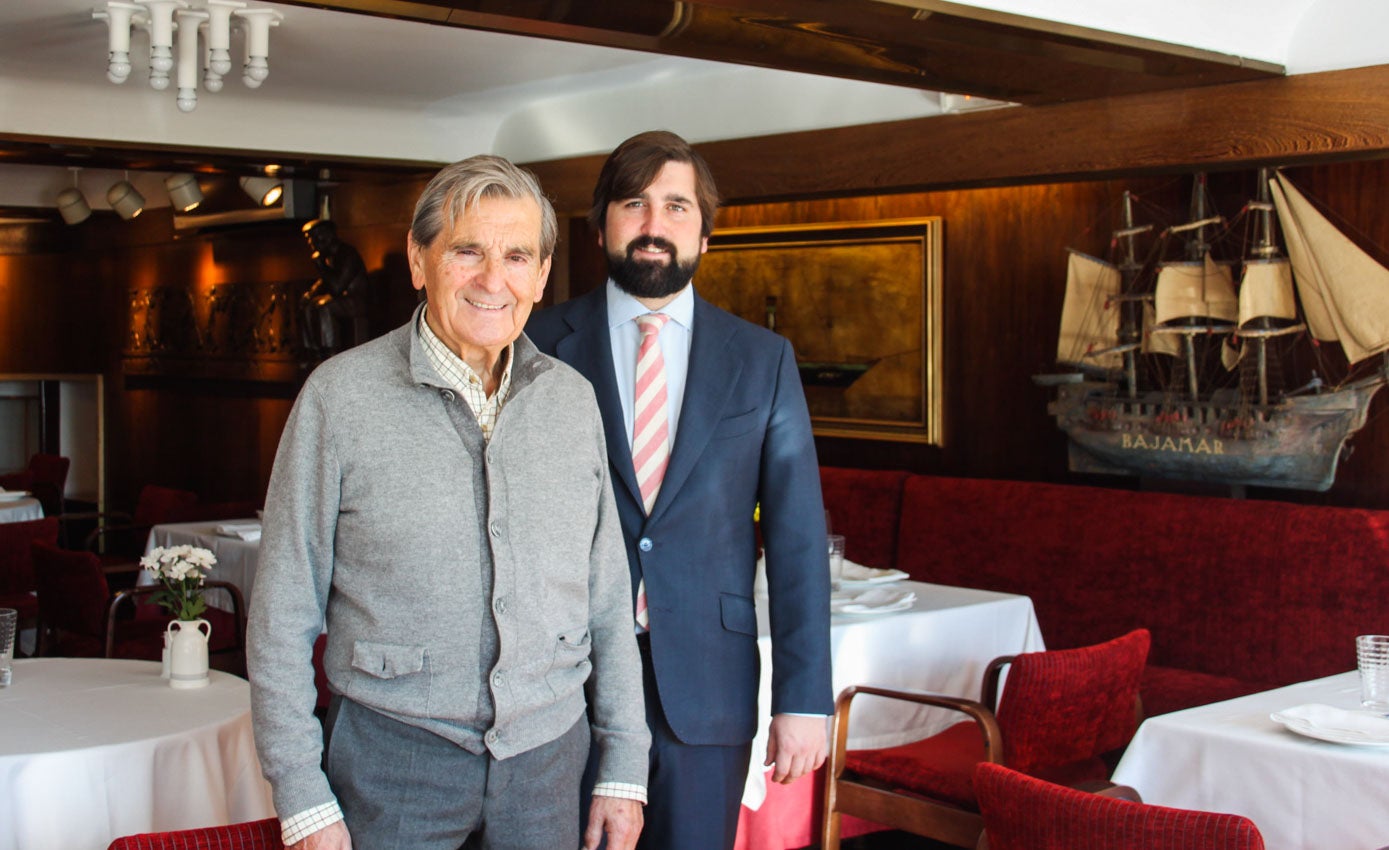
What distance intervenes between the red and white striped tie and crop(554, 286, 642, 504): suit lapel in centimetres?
3

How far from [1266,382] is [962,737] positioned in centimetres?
171

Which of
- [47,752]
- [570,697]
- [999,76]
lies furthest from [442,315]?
[999,76]

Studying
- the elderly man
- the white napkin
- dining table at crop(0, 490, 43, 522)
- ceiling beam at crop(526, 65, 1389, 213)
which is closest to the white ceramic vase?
the elderly man

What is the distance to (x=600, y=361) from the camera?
2432mm

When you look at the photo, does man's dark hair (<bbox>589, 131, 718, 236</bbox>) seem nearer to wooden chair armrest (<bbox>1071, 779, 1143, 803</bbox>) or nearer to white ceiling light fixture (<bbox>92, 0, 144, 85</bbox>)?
wooden chair armrest (<bbox>1071, 779, 1143, 803</bbox>)

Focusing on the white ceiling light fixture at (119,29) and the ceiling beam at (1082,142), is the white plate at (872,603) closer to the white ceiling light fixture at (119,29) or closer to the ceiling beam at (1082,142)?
the ceiling beam at (1082,142)

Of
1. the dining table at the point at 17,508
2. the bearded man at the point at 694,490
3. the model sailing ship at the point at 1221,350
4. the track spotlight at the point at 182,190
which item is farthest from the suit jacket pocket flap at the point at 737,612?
the track spotlight at the point at 182,190

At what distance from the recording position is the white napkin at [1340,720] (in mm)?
2820

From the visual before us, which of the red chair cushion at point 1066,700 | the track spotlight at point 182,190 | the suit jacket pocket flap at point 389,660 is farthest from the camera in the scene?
the track spotlight at point 182,190

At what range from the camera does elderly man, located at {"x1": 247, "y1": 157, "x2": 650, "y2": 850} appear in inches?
71.2

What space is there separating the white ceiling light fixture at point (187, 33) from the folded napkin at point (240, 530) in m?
1.59

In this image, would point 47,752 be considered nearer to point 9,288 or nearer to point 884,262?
point 884,262

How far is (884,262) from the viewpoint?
20.5 feet

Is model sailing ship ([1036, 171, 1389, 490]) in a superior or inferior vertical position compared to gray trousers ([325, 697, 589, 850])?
superior
